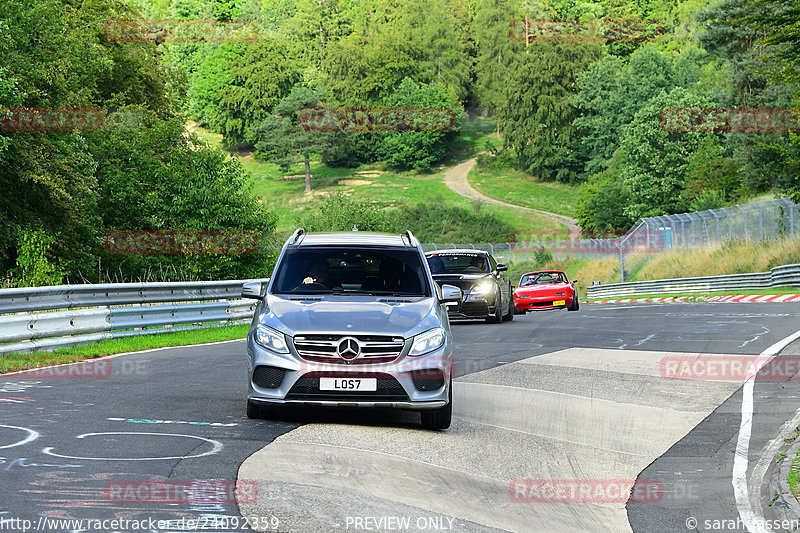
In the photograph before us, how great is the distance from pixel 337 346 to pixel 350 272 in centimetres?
163

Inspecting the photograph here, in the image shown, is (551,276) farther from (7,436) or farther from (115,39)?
(7,436)

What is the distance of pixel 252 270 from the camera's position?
41.0 metres

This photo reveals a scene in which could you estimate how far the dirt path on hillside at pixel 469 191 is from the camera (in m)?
102

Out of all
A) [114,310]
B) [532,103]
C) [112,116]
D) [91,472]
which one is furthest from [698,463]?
[532,103]

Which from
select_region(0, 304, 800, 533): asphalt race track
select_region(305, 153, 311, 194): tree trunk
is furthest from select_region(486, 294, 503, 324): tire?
select_region(305, 153, 311, 194): tree trunk

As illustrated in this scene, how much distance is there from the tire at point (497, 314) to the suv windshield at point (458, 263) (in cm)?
77

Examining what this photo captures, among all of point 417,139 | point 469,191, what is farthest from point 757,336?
point 417,139

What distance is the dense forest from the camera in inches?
1292

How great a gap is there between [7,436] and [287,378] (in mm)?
2172

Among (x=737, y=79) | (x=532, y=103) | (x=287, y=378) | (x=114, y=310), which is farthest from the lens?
(x=532, y=103)

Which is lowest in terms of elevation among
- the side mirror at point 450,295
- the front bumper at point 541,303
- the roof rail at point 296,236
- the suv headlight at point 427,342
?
the front bumper at point 541,303

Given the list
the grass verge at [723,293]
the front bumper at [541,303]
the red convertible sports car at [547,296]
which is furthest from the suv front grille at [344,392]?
the grass verge at [723,293]

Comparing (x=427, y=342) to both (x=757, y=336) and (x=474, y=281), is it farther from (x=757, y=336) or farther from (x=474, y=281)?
(x=474, y=281)

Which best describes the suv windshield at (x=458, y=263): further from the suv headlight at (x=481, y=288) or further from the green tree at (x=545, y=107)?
the green tree at (x=545, y=107)
